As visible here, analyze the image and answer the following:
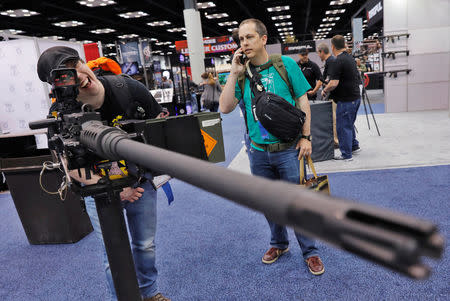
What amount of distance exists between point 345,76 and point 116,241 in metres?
4.46

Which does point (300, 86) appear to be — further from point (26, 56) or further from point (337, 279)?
point (26, 56)

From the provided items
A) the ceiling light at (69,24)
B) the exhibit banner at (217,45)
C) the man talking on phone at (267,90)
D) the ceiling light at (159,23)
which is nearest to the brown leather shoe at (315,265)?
the man talking on phone at (267,90)

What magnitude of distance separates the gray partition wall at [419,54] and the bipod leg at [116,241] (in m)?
9.49

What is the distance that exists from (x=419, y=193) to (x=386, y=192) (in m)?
0.31

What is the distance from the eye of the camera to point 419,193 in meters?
3.55

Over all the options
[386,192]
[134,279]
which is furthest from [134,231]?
[386,192]

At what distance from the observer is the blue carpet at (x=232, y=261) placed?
2254 millimetres

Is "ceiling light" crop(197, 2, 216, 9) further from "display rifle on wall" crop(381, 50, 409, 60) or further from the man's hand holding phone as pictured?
the man's hand holding phone

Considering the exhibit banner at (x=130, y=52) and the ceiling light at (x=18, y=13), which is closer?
the exhibit banner at (x=130, y=52)

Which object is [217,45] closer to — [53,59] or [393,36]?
[393,36]

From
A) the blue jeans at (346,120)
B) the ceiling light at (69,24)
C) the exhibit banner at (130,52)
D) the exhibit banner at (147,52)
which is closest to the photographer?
the blue jeans at (346,120)

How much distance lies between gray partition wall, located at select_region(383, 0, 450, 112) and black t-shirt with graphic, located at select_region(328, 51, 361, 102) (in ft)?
16.5

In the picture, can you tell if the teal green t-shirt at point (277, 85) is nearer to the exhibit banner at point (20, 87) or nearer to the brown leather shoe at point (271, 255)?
the brown leather shoe at point (271, 255)

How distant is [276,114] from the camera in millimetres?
2115
